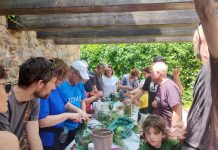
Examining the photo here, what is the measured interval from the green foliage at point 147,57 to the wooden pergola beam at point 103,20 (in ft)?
22.1

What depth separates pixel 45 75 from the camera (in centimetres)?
231

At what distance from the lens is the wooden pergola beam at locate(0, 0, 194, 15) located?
3049 mm

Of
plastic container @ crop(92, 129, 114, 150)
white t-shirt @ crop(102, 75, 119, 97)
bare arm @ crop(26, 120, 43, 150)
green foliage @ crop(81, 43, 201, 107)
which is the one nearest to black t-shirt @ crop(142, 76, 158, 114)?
plastic container @ crop(92, 129, 114, 150)

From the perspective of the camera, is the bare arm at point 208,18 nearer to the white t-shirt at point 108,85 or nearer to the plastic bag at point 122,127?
the plastic bag at point 122,127

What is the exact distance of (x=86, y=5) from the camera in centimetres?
312

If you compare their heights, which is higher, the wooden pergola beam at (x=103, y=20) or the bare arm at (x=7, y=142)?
the wooden pergola beam at (x=103, y=20)

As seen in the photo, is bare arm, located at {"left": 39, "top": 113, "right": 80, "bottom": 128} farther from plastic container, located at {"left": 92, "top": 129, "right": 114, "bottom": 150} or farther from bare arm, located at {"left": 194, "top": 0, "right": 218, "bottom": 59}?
bare arm, located at {"left": 194, "top": 0, "right": 218, "bottom": 59}

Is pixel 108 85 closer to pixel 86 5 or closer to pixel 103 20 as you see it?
pixel 103 20

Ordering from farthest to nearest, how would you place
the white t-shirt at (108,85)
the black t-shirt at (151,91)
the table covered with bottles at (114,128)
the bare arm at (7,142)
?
the white t-shirt at (108,85) → the black t-shirt at (151,91) → the table covered with bottles at (114,128) → the bare arm at (7,142)

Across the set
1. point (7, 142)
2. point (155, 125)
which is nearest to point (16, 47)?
point (155, 125)

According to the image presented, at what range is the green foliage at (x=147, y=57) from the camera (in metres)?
11.5

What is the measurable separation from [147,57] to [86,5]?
9250mm

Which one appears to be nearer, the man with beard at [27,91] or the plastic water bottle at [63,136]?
the man with beard at [27,91]

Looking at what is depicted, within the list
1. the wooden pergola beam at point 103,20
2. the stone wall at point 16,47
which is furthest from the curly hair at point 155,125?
the stone wall at point 16,47
